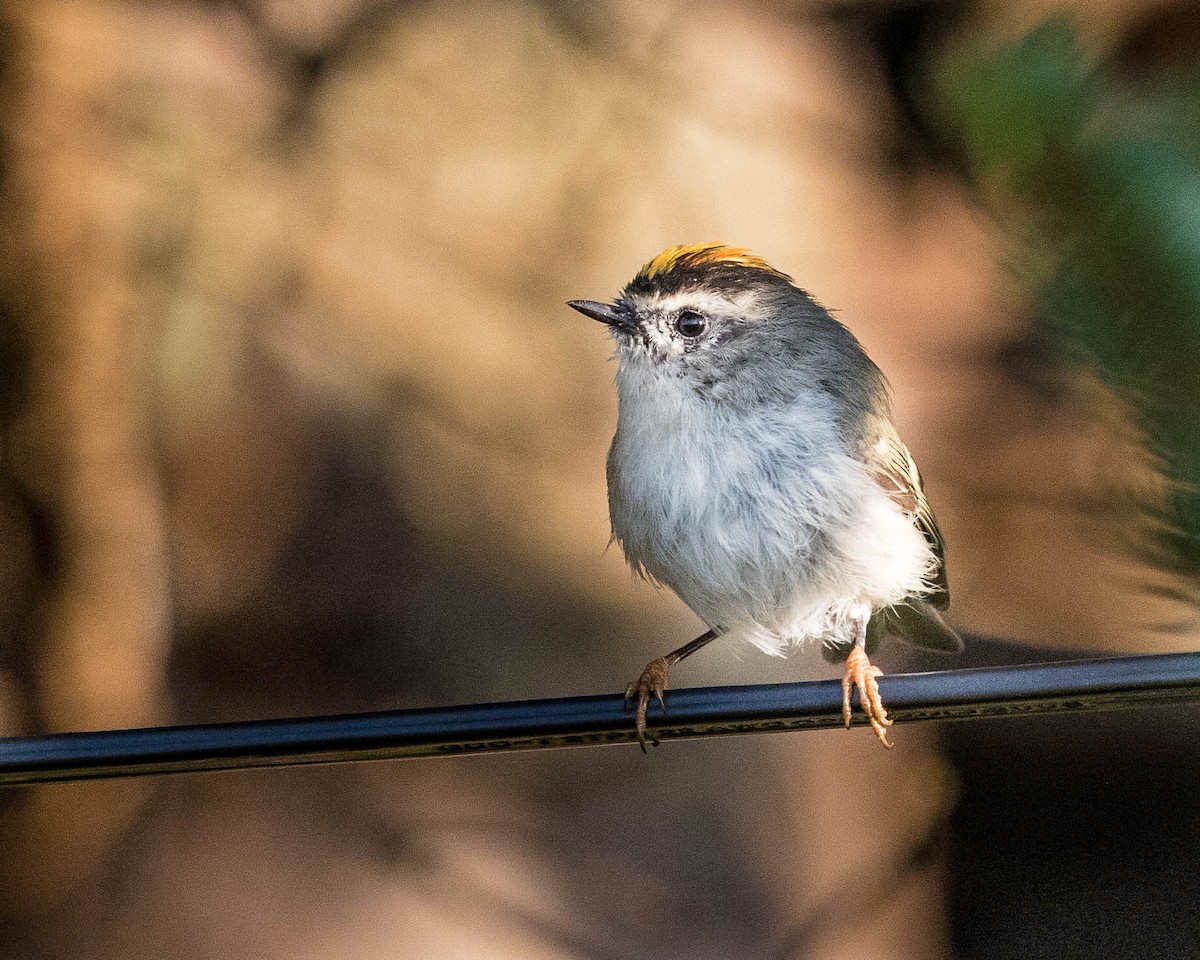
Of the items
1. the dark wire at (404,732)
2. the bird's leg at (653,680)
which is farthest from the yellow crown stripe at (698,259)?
the dark wire at (404,732)

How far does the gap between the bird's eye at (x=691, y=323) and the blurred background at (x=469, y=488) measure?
0.58 metres

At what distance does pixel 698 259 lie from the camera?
108 cm

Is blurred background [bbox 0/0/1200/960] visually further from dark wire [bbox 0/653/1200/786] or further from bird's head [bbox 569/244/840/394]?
dark wire [bbox 0/653/1200/786]

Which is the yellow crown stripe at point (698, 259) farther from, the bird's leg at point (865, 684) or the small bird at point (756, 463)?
the bird's leg at point (865, 684)

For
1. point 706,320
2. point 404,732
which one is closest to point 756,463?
point 706,320

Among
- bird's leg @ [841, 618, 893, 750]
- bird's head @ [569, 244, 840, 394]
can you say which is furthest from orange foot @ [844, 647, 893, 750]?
bird's head @ [569, 244, 840, 394]

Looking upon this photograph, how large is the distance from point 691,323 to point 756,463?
0.17 meters

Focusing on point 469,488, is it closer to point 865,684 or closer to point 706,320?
point 706,320

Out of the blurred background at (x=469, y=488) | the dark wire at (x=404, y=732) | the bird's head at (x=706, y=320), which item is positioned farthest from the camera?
the blurred background at (x=469, y=488)

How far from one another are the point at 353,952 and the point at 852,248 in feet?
4.01

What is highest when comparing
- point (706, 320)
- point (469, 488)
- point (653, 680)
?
point (469, 488)

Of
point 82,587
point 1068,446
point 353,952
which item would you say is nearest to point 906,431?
point 1068,446

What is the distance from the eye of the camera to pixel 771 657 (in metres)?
1.60

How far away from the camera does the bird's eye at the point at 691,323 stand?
1059 mm
